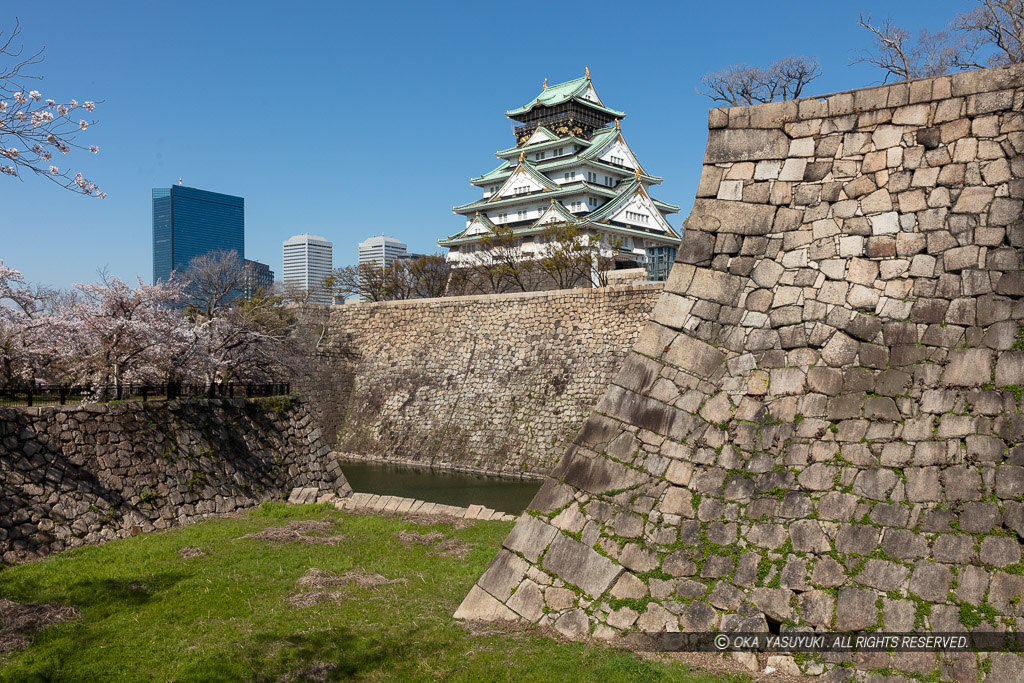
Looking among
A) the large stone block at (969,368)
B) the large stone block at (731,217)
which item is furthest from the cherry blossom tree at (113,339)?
the large stone block at (969,368)

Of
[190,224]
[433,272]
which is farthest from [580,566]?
[190,224]

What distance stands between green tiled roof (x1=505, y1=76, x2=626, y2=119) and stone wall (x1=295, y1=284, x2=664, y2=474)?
20.6 metres

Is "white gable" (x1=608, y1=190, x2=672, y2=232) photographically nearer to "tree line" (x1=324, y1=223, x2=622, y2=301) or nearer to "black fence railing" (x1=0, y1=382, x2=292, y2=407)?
"tree line" (x1=324, y1=223, x2=622, y2=301)

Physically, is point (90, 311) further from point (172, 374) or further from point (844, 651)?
point (844, 651)

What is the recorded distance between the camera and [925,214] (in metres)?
6.07

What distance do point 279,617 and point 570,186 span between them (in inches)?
1415

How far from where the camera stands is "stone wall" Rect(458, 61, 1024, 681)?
216 inches

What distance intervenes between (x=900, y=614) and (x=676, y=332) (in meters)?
2.82

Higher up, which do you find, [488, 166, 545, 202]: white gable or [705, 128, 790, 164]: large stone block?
[488, 166, 545, 202]: white gable

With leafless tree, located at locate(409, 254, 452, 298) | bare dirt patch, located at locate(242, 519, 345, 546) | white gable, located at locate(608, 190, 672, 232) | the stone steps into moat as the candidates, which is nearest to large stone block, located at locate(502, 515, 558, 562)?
bare dirt patch, located at locate(242, 519, 345, 546)

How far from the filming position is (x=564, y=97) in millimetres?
46156

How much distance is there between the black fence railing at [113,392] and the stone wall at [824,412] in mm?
8356

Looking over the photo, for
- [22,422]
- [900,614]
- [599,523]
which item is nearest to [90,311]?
[22,422]

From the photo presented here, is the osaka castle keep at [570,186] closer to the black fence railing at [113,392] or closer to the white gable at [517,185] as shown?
the white gable at [517,185]
